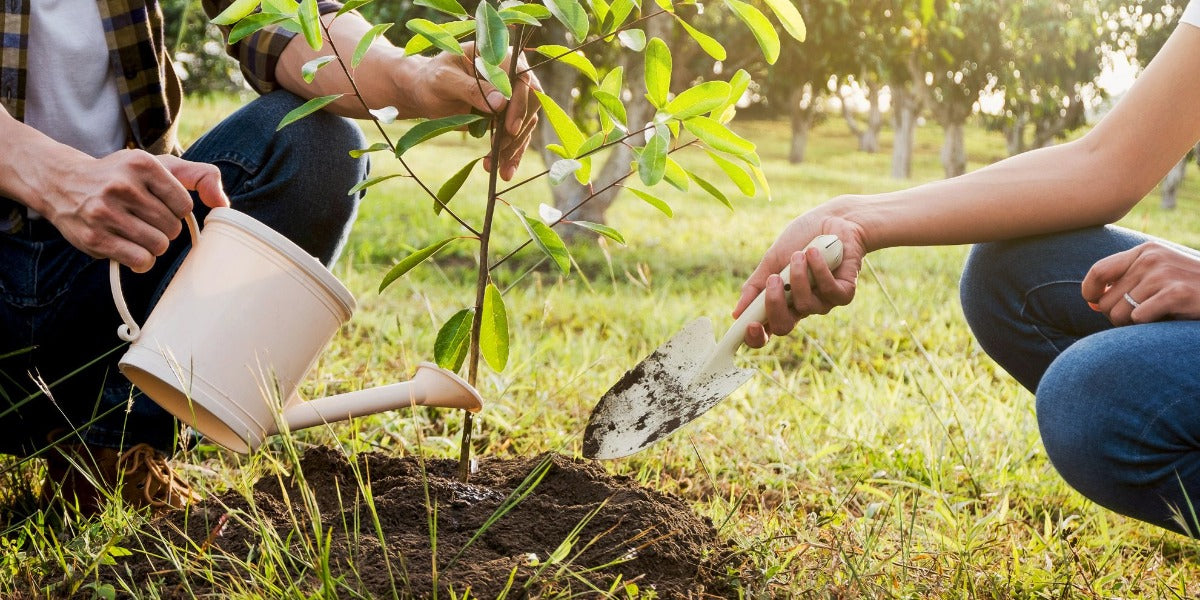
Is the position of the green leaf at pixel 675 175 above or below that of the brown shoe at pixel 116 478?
above

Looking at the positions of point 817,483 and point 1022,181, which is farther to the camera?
point 817,483

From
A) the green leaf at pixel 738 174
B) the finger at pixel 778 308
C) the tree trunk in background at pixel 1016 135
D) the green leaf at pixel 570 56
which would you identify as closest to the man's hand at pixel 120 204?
the green leaf at pixel 570 56

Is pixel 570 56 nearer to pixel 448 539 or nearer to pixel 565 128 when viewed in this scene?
pixel 565 128

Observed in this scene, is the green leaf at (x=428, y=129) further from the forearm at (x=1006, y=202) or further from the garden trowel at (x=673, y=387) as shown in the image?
the forearm at (x=1006, y=202)

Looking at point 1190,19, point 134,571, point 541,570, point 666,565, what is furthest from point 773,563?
point 1190,19

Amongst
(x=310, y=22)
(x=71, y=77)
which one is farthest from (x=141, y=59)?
(x=310, y=22)

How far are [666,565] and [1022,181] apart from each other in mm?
838

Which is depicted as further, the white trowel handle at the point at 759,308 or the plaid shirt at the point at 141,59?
the plaid shirt at the point at 141,59

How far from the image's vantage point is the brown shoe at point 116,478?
1.63m

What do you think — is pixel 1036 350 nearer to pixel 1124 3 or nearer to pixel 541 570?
pixel 541 570

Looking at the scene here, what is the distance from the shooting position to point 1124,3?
425 inches

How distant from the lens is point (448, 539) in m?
1.30

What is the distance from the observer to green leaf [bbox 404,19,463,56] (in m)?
1.12

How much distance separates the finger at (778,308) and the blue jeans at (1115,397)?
38 cm
